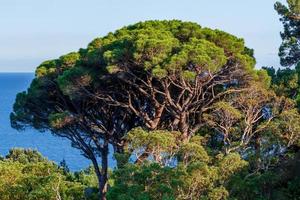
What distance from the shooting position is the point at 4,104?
465 ft

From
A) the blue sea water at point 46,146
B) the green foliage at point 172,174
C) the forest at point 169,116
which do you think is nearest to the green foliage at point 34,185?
the forest at point 169,116

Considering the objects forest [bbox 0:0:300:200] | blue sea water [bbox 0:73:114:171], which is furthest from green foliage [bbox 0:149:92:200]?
blue sea water [bbox 0:73:114:171]

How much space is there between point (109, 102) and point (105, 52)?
7.75 feet

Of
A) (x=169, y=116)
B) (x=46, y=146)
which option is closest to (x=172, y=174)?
(x=169, y=116)

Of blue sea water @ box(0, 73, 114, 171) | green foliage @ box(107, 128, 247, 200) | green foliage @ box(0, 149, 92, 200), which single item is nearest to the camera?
green foliage @ box(107, 128, 247, 200)

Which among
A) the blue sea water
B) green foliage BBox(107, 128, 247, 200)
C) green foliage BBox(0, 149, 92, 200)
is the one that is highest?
the blue sea water

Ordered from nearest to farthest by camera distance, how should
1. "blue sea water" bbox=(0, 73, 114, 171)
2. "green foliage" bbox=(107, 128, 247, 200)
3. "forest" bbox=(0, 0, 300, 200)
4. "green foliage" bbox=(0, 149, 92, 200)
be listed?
"green foliage" bbox=(107, 128, 247, 200)
"forest" bbox=(0, 0, 300, 200)
"green foliage" bbox=(0, 149, 92, 200)
"blue sea water" bbox=(0, 73, 114, 171)

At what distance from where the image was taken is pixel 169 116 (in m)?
22.4

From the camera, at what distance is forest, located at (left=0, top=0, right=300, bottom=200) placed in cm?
1602

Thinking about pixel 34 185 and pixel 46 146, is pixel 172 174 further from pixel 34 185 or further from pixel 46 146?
pixel 46 146

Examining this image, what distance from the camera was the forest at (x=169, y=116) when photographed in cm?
1602

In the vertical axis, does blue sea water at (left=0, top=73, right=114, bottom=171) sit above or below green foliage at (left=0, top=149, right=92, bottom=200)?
above

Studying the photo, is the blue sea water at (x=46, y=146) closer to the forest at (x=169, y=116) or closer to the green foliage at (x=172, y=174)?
the forest at (x=169, y=116)

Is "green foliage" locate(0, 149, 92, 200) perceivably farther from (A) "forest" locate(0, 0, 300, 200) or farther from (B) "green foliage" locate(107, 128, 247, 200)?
(B) "green foliage" locate(107, 128, 247, 200)
